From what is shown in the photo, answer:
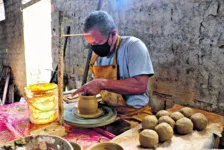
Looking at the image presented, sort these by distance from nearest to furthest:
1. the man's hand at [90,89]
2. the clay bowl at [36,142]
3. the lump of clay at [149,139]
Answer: the clay bowl at [36,142]
the lump of clay at [149,139]
the man's hand at [90,89]

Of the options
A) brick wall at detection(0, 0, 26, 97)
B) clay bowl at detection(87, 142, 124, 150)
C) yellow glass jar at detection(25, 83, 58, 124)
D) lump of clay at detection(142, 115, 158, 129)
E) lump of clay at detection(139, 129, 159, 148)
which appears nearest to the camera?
clay bowl at detection(87, 142, 124, 150)

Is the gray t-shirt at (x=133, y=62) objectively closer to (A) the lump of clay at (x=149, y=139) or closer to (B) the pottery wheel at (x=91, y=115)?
(B) the pottery wheel at (x=91, y=115)

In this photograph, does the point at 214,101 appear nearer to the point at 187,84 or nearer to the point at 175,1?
the point at 187,84

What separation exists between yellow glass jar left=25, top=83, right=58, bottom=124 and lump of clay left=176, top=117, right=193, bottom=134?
3.04 ft

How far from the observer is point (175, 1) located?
2084 mm

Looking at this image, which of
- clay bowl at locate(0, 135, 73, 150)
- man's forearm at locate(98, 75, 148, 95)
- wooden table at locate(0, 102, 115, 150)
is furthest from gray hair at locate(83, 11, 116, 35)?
clay bowl at locate(0, 135, 73, 150)

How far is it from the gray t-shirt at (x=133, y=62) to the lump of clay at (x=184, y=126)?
57 cm

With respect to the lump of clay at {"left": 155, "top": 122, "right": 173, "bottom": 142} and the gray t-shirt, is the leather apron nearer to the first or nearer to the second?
the gray t-shirt

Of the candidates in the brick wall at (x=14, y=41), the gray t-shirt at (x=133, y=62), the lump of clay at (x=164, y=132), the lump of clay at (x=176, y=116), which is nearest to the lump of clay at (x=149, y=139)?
the lump of clay at (x=164, y=132)

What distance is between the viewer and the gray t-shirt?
184 cm

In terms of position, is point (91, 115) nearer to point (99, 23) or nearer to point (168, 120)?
point (168, 120)

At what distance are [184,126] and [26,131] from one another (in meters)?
1.11

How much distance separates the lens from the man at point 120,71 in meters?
1.76

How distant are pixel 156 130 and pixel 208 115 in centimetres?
83
